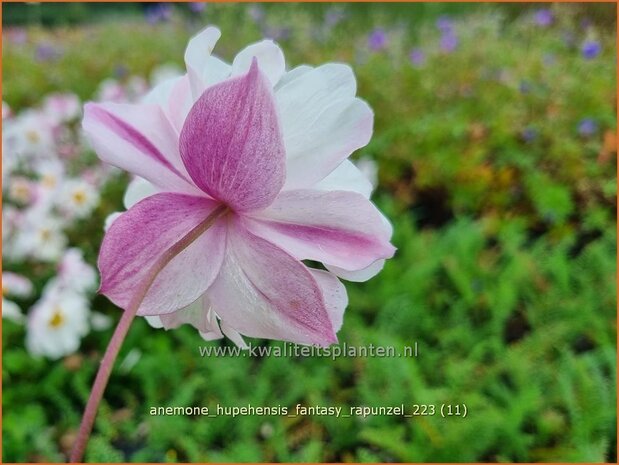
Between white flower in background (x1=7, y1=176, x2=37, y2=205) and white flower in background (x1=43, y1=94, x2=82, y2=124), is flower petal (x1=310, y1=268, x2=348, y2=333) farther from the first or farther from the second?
white flower in background (x1=43, y1=94, x2=82, y2=124)

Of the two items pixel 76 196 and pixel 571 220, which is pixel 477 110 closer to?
pixel 571 220

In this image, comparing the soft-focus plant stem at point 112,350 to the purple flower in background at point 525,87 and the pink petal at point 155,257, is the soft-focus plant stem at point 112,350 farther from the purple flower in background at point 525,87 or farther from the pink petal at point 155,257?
the purple flower in background at point 525,87

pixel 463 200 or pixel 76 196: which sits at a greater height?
pixel 76 196

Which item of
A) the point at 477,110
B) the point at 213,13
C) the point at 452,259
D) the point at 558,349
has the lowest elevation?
the point at 558,349

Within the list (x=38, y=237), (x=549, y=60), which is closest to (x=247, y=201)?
(x=38, y=237)

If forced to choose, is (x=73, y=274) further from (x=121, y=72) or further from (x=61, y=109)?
(x=121, y=72)

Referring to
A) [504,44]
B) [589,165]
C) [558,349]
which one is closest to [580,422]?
[558,349]

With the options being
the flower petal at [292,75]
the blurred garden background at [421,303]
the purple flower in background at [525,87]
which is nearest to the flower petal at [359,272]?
the flower petal at [292,75]
